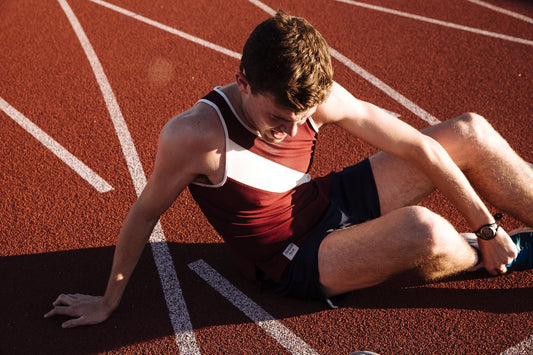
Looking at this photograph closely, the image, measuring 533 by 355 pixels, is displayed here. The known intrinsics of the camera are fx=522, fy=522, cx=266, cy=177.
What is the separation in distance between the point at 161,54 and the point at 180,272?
3.12m

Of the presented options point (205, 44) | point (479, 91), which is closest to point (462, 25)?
point (479, 91)

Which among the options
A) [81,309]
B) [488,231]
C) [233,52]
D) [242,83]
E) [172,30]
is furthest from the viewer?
[172,30]

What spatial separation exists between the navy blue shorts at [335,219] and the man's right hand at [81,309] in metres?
1.00

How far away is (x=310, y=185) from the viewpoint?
9.96 ft

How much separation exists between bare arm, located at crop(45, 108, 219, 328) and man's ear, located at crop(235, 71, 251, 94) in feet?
0.97

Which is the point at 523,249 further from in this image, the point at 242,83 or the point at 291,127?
the point at 242,83

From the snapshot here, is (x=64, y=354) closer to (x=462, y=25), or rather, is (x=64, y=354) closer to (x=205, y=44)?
(x=205, y=44)

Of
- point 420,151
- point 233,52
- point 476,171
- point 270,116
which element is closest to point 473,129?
point 476,171

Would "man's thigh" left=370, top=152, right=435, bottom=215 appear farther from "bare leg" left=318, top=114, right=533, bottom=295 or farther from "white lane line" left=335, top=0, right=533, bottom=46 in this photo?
"white lane line" left=335, top=0, right=533, bottom=46

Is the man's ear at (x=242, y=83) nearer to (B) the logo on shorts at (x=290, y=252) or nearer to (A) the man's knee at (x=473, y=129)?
(B) the logo on shorts at (x=290, y=252)

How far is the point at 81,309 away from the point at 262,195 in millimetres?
1256

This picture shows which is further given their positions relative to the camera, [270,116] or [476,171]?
[476,171]

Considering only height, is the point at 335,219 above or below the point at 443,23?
below

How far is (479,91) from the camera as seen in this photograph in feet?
16.7
